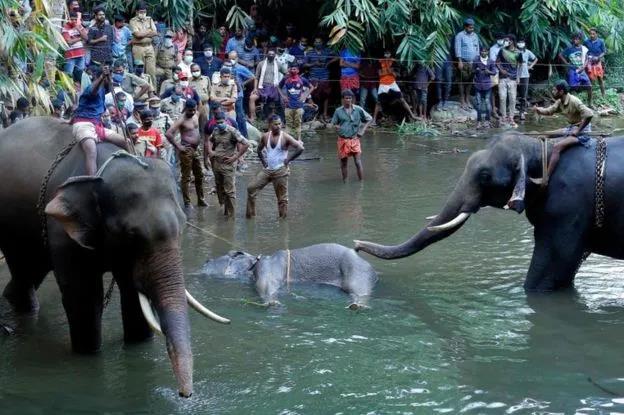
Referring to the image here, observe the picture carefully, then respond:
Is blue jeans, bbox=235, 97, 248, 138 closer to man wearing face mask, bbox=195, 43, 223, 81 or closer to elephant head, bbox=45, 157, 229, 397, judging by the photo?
man wearing face mask, bbox=195, 43, 223, 81

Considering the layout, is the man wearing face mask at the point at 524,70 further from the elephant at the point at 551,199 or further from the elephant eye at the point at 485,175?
the elephant eye at the point at 485,175

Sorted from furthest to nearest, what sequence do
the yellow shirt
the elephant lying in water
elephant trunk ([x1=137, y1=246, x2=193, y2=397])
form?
the yellow shirt < the elephant lying in water < elephant trunk ([x1=137, y1=246, x2=193, y2=397])

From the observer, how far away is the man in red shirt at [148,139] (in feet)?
43.2

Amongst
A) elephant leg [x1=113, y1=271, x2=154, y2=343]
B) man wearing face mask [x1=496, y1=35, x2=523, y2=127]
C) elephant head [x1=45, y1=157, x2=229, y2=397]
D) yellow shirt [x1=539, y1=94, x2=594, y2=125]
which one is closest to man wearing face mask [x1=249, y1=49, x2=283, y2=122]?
man wearing face mask [x1=496, y1=35, x2=523, y2=127]

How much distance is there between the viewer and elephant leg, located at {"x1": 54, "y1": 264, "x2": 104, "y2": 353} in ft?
25.3

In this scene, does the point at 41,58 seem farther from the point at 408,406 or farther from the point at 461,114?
the point at 461,114

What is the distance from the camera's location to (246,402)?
23.8ft

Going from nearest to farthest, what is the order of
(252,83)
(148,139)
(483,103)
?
(148,139) < (252,83) < (483,103)

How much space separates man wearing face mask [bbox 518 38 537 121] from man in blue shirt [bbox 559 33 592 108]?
857mm

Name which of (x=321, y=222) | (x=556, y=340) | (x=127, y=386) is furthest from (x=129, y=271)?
(x=321, y=222)

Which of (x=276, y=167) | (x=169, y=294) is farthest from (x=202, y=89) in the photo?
(x=169, y=294)

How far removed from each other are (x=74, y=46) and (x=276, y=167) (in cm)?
467

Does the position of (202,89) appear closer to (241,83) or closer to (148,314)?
(241,83)

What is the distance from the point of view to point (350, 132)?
15.7 m
